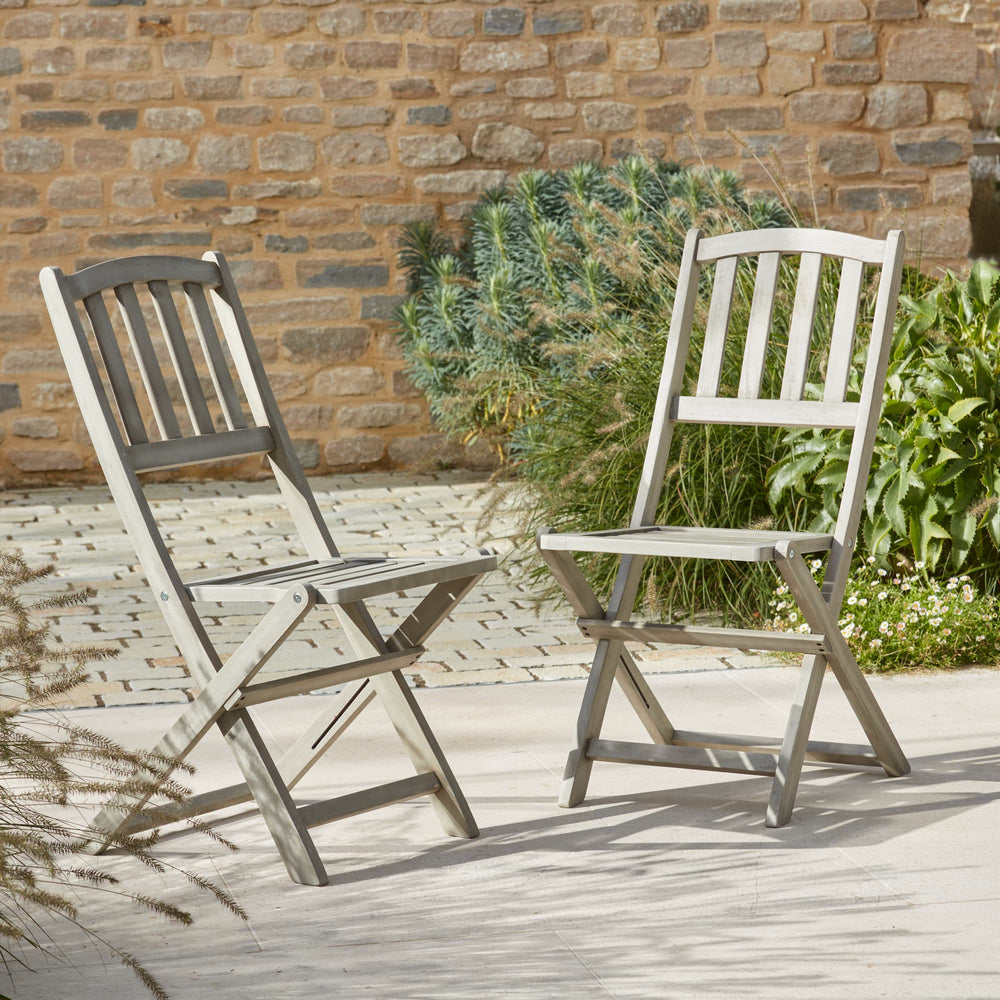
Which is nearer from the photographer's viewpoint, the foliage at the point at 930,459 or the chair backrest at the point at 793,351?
the chair backrest at the point at 793,351

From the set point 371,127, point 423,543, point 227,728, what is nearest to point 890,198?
point 371,127

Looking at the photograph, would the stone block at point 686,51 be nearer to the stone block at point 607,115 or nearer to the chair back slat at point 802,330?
the stone block at point 607,115

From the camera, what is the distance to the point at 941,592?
4.46m

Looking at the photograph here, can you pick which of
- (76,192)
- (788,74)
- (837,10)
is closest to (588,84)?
(788,74)

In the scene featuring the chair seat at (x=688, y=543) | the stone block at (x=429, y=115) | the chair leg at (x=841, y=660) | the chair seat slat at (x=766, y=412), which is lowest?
the chair leg at (x=841, y=660)

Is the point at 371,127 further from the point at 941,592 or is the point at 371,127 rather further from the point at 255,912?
the point at 255,912

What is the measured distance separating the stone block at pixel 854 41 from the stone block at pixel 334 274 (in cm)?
255

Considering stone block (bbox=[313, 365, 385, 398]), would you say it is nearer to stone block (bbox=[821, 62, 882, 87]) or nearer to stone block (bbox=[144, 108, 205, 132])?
stone block (bbox=[144, 108, 205, 132])

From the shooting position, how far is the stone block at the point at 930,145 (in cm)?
797

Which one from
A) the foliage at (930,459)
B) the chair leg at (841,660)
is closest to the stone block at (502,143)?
the foliage at (930,459)

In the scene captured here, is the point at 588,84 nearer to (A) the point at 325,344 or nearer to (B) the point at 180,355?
(A) the point at 325,344

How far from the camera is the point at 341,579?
2.93 m

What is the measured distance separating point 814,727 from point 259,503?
153 inches

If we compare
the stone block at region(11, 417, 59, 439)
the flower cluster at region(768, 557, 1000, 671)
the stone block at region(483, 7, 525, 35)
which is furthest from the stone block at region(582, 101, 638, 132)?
the flower cluster at region(768, 557, 1000, 671)
